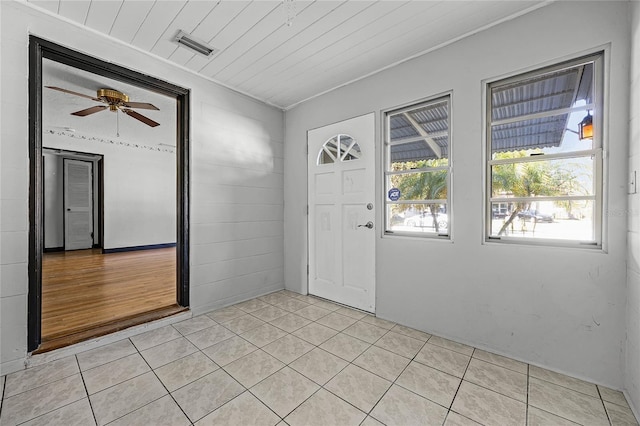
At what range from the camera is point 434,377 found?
189 cm

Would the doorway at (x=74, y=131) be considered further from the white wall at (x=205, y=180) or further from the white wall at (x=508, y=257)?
the white wall at (x=508, y=257)

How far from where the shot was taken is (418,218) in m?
2.70

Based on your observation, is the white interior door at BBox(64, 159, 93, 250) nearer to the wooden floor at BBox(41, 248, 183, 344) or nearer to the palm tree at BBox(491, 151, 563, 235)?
the wooden floor at BBox(41, 248, 183, 344)

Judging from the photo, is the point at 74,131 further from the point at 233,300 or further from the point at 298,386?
the point at 298,386

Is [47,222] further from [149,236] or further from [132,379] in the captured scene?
[132,379]

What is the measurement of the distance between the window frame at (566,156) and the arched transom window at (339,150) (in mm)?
1310

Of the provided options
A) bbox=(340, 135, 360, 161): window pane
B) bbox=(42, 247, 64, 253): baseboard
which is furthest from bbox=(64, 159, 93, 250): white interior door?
bbox=(340, 135, 360, 161): window pane

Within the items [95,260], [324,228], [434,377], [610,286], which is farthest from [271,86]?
[95,260]

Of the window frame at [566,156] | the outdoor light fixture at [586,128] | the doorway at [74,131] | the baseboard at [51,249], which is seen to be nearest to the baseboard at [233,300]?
the doorway at [74,131]

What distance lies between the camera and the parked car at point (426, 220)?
2543 millimetres

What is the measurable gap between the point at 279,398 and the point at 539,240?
2.17m

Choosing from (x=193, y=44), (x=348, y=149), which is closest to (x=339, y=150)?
(x=348, y=149)

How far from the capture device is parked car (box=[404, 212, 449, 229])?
2.54 meters

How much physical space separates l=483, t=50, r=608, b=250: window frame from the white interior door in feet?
29.2
